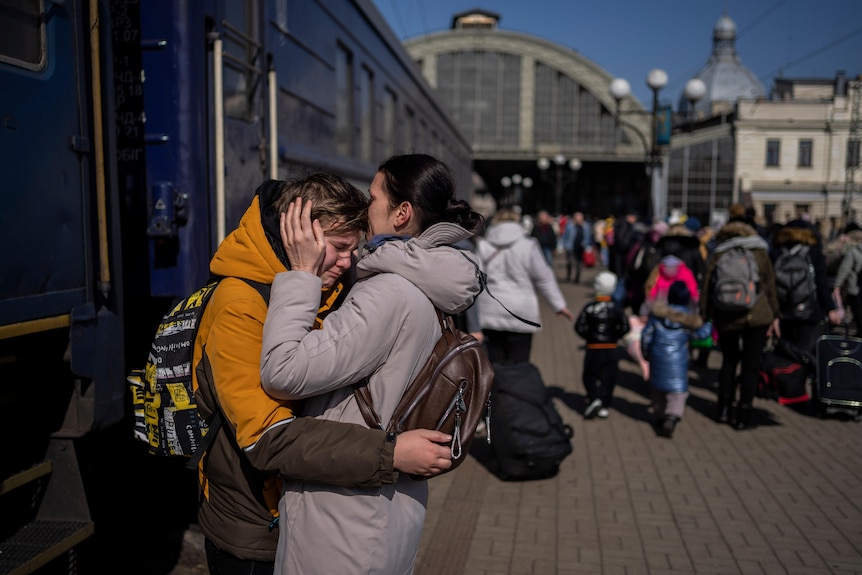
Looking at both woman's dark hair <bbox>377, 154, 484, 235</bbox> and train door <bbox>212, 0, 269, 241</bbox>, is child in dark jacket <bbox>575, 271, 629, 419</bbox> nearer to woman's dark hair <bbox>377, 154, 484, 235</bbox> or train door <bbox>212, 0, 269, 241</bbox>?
train door <bbox>212, 0, 269, 241</bbox>

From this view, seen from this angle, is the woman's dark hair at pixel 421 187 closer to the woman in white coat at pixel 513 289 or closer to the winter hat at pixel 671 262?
the woman in white coat at pixel 513 289

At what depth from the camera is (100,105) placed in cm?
309

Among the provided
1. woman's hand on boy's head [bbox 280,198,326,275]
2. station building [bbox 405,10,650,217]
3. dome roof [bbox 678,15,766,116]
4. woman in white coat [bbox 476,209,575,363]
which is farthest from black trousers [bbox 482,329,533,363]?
dome roof [bbox 678,15,766,116]

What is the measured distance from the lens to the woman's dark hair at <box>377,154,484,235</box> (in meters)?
2.12

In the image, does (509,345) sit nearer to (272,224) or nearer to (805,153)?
(272,224)

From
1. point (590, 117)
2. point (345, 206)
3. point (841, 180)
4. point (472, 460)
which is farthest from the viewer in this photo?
point (590, 117)

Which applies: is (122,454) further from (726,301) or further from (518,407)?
(726,301)

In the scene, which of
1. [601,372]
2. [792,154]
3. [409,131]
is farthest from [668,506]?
[792,154]

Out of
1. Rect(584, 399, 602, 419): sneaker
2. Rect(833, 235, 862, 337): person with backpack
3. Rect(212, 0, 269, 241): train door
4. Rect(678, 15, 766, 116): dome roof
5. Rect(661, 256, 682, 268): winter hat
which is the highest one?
Rect(678, 15, 766, 116): dome roof

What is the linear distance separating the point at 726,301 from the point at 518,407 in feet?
6.81

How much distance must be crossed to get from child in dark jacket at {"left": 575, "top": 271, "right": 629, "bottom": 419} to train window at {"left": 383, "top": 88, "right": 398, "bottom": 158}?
3.25 meters

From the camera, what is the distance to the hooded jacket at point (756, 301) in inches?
242

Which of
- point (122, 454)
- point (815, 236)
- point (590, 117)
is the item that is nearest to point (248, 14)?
point (122, 454)

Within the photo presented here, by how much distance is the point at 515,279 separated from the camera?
20.2 ft
